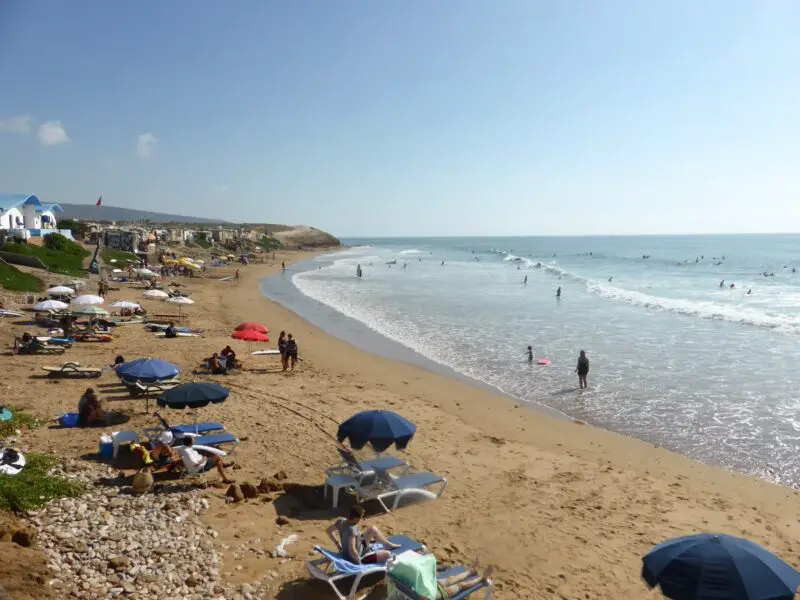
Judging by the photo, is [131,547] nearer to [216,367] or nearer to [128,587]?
[128,587]

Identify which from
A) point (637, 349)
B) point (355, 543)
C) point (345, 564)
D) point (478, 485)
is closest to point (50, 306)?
point (478, 485)

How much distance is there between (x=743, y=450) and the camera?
12.0m

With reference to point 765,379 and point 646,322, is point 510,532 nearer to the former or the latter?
point 765,379

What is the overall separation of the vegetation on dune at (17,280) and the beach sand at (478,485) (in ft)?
41.1

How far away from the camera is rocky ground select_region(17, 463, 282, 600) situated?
19.2 ft

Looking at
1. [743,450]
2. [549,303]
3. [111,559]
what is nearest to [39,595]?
[111,559]

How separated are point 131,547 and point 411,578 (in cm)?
336

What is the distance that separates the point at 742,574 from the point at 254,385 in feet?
40.3

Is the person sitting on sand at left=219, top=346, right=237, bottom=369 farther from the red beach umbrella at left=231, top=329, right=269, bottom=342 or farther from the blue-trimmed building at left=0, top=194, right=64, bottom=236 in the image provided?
the blue-trimmed building at left=0, top=194, right=64, bottom=236

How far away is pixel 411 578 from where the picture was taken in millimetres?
5719

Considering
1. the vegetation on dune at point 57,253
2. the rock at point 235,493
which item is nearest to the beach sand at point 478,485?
the rock at point 235,493

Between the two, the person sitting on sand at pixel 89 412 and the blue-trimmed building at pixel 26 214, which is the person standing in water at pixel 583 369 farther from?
the blue-trimmed building at pixel 26 214

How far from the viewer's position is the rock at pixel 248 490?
8.35 meters

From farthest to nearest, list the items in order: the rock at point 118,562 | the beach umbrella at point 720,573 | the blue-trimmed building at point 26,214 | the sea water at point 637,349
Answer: the blue-trimmed building at point 26,214, the sea water at point 637,349, the rock at point 118,562, the beach umbrella at point 720,573
